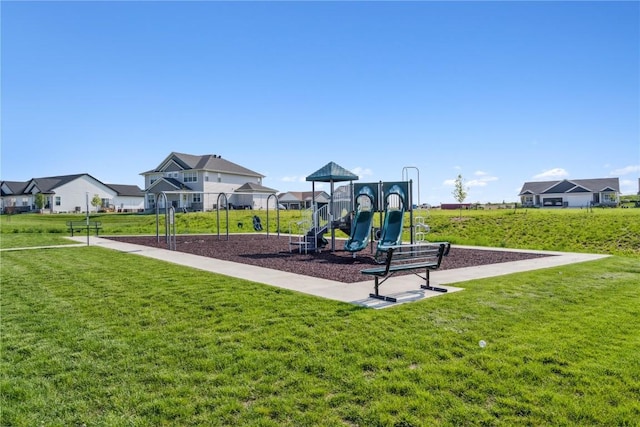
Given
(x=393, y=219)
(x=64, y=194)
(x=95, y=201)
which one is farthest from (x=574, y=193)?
(x=64, y=194)

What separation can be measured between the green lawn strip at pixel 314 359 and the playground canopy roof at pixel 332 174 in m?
9.09

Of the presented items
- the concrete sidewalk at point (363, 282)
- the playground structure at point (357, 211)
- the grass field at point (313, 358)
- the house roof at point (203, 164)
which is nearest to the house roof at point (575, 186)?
the house roof at point (203, 164)

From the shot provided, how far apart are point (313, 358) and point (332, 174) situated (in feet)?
39.7

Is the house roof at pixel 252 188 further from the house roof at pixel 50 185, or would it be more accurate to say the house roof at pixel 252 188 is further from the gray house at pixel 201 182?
the house roof at pixel 50 185

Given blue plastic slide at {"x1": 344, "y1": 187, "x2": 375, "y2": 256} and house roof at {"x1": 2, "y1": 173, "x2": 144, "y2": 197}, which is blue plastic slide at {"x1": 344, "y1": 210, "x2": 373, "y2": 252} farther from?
house roof at {"x1": 2, "y1": 173, "x2": 144, "y2": 197}

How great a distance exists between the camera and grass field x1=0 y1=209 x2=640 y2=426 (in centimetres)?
371

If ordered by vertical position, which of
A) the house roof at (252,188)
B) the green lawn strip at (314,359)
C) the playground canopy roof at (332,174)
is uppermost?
the house roof at (252,188)

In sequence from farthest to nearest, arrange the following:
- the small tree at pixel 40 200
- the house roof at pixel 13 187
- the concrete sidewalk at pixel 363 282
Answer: the house roof at pixel 13 187 → the small tree at pixel 40 200 → the concrete sidewalk at pixel 363 282

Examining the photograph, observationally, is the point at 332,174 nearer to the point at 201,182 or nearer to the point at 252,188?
the point at 201,182

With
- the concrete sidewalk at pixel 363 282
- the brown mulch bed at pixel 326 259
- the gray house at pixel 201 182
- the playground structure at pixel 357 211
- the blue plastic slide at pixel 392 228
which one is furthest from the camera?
the gray house at pixel 201 182

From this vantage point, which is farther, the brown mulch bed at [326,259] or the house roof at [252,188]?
the house roof at [252,188]

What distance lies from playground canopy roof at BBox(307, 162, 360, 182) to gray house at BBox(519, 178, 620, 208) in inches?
2601

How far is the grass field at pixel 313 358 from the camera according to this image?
3.71 m

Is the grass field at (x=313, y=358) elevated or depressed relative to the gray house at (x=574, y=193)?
depressed
